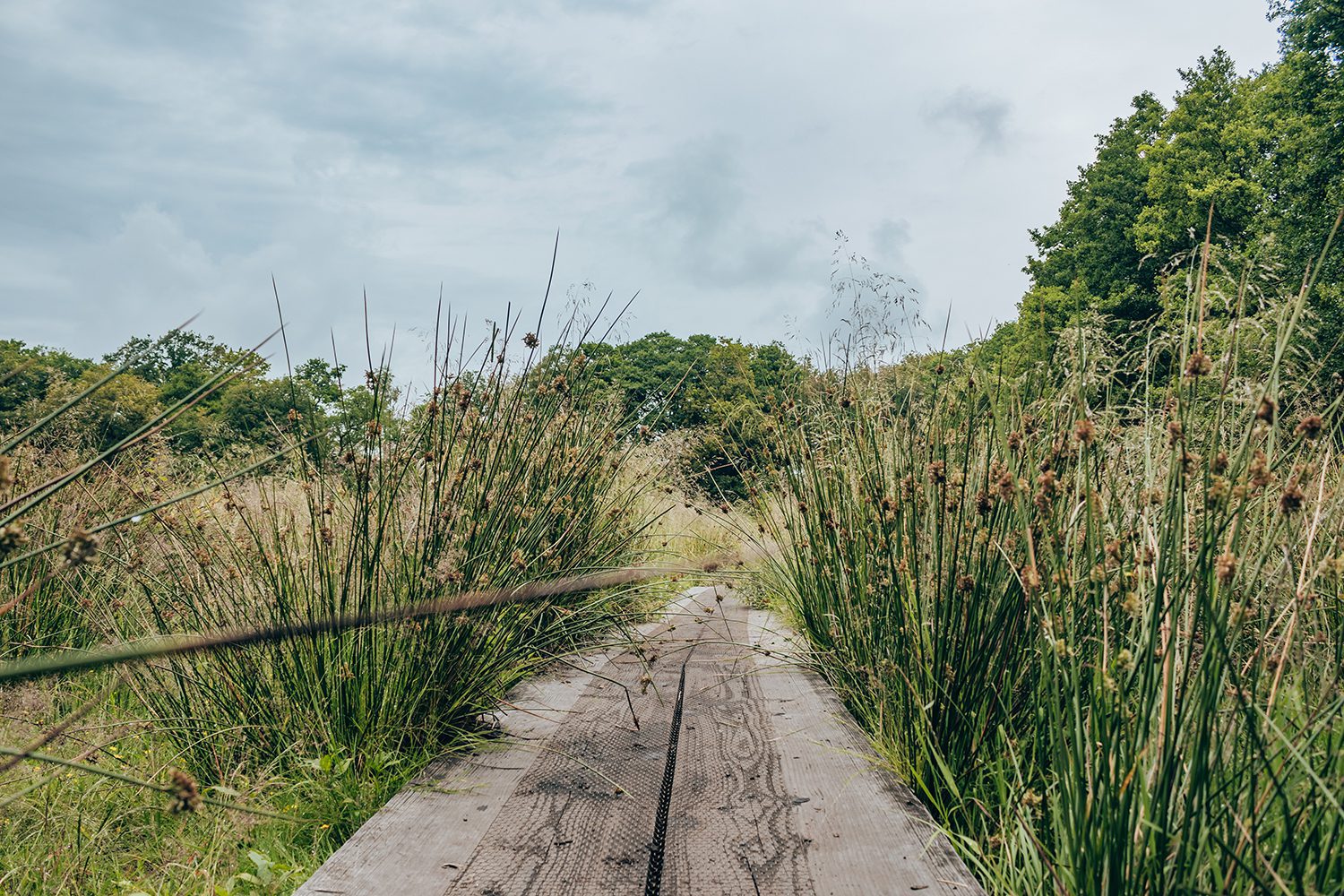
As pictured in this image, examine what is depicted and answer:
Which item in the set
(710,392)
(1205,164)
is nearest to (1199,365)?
(710,392)

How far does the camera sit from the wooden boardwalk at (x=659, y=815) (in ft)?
4.31

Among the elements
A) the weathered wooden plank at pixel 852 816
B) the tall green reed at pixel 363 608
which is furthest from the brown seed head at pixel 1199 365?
the tall green reed at pixel 363 608

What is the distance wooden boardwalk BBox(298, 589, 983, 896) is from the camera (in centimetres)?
131

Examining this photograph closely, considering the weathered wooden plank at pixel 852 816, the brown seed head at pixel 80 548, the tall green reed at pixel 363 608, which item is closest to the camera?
the brown seed head at pixel 80 548

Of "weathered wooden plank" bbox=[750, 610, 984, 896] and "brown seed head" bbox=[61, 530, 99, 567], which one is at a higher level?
"brown seed head" bbox=[61, 530, 99, 567]

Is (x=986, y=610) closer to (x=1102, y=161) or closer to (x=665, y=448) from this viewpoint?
(x=665, y=448)

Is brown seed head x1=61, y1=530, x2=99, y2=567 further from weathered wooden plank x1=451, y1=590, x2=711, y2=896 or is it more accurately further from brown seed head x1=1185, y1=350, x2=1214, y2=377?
brown seed head x1=1185, y1=350, x2=1214, y2=377

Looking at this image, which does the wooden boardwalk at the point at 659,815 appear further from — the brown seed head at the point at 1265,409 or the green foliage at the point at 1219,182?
the green foliage at the point at 1219,182

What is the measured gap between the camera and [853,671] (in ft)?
7.35

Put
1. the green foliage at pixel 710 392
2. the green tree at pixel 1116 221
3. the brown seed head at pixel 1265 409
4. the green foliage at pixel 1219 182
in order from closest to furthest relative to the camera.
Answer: the brown seed head at pixel 1265 409 < the green foliage at pixel 710 392 < the green foliage at pixel 1219 182 < the green tree at pixel 1116 221

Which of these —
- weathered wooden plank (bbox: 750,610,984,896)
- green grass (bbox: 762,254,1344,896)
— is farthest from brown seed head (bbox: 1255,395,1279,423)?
weathered wooden plank (bbox: 750,610,984,896)

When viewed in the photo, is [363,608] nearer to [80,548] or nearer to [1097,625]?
[80,548]

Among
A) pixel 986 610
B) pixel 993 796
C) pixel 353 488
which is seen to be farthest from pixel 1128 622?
pixel 353 488

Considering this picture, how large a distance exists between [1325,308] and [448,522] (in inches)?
635
